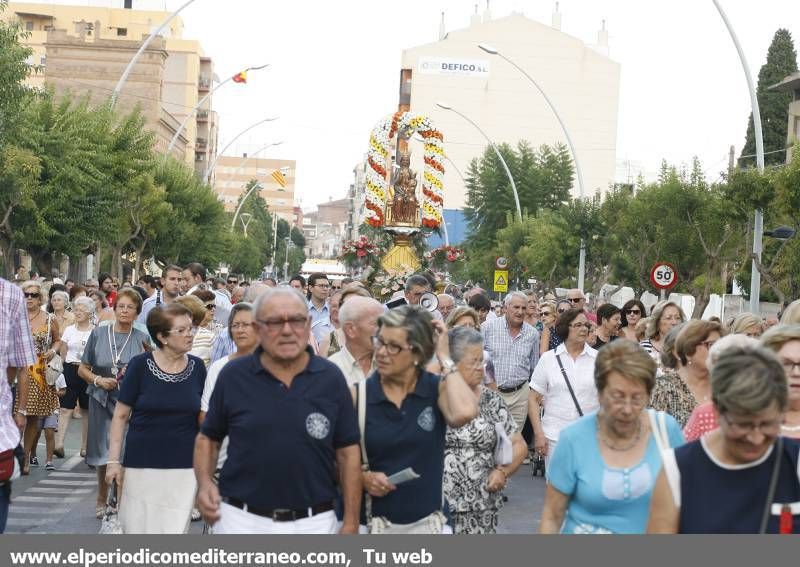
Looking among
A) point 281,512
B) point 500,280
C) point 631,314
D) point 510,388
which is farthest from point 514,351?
point 500,280

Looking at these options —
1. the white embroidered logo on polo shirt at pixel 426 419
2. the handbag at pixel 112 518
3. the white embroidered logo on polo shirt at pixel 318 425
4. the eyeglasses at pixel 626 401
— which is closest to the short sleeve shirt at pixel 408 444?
the white embroidered logo on polo shirt at pixel 426 419

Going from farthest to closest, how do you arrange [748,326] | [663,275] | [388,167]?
[388,167] → [663,275] → [748,326]

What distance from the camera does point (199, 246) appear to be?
198ft

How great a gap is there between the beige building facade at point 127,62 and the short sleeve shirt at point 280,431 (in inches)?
2697

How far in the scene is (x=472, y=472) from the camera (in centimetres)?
741

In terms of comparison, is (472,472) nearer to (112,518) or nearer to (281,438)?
(281,438)

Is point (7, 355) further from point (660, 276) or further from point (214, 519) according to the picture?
point (660, 276)

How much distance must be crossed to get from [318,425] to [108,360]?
6.40 metres

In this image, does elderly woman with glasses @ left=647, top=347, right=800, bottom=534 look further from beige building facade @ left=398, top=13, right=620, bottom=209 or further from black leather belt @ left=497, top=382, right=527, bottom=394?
beige building facade @ left=398, top=13, right=620, bottom=209

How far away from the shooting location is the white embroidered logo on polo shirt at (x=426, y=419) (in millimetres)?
6320

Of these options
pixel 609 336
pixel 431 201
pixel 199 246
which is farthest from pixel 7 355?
pixel 199 246

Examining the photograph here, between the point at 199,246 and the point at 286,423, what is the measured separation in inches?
2164

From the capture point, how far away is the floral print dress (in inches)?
291

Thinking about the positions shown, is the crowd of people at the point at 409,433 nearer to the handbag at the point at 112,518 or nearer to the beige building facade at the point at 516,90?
the handbag at the point at 112,518
